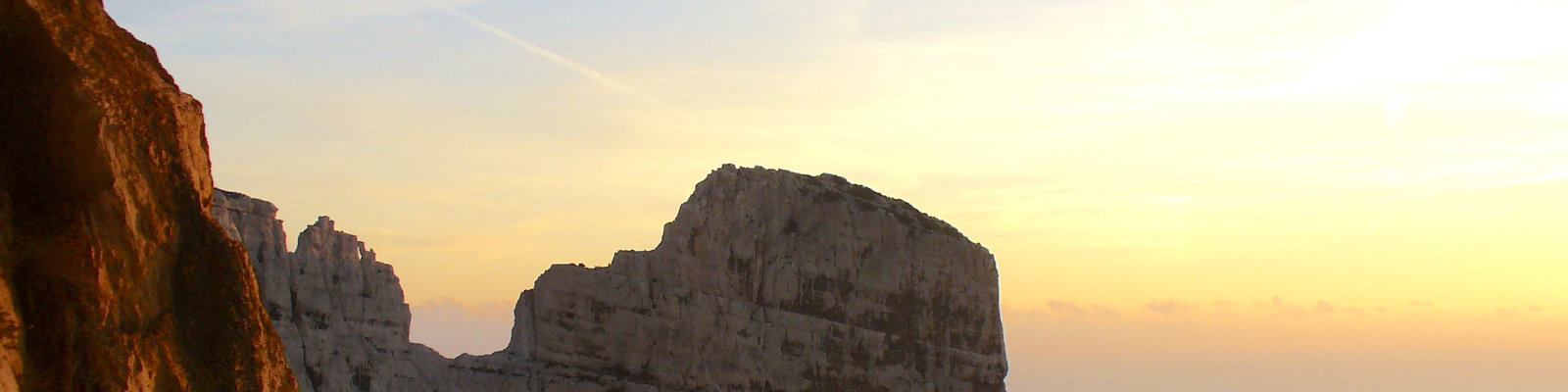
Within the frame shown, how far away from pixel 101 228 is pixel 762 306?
48180mm

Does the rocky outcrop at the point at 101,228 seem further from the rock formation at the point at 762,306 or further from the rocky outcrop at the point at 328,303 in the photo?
the rock formation at the point at 762,306

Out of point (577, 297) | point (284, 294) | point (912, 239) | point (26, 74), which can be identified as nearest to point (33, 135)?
point (26, 74)

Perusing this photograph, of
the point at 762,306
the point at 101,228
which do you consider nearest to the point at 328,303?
the point at 762,306

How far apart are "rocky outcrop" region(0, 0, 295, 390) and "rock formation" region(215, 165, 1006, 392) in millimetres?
40661

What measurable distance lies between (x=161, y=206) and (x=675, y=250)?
46.1 metres

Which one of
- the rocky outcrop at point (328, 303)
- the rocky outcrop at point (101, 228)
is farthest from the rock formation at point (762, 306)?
the rocky outcrop at point (101, 228)

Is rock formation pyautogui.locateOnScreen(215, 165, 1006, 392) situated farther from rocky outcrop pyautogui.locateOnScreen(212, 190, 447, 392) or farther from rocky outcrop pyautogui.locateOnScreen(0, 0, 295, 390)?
rocky outcrop pyautogui.locateOnScreen(0, 0, 295, 390)

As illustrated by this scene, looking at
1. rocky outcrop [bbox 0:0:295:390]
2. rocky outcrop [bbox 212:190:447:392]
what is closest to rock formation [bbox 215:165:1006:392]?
rocky outcrop [bbox 212:190:447:392]

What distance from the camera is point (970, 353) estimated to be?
6762cm

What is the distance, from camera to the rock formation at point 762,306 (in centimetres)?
6278

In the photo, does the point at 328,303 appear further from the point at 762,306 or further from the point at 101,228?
the point at 101,228

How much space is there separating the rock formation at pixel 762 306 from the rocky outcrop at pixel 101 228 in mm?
40661

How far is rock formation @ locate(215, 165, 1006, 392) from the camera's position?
6278 centimetres

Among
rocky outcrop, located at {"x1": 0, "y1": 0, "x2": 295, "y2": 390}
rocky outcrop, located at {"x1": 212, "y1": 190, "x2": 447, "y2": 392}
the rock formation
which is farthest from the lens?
the rock formation
